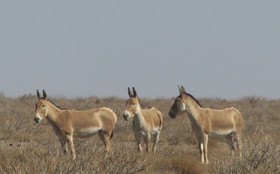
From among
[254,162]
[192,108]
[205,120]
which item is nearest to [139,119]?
[192,108]

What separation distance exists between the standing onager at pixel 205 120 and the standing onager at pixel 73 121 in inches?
65.5

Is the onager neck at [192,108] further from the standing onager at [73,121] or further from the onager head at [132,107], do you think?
the standing onager at [73,121]

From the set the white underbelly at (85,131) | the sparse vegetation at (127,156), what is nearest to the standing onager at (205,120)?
the sparse vegetation at (127,156)

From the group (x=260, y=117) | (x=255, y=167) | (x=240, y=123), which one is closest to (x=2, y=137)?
(x=240, y=123)

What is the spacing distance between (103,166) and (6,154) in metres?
2.03

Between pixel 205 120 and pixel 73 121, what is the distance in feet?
10.4

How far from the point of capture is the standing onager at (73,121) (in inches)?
472

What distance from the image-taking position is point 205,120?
12688mm

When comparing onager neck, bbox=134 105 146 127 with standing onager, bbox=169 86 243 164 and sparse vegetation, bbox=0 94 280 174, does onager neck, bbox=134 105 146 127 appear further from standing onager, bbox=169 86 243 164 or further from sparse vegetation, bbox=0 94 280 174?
standing onager, bbox=169 86 243 164

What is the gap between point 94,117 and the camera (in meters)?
12.9

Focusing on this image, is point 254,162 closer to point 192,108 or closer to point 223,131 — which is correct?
point 192,108

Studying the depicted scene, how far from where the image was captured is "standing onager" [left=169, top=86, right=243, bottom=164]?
1254 centimetres

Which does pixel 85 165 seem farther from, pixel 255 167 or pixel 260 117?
pixel 260 117

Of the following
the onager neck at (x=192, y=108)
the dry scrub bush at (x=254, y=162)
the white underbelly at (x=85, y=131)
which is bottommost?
the dry scrub bush at (x=254, y=162)
